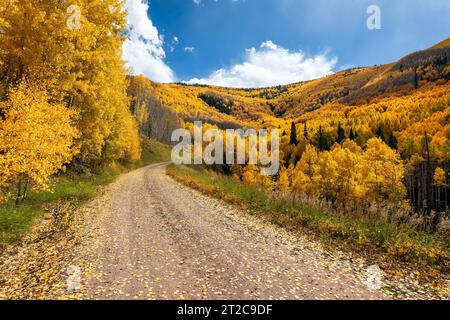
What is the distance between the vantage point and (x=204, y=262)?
796 cm

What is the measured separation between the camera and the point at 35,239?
9930mm

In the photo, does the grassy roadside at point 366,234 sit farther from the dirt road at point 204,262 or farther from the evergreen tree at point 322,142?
the evergreen tree at point 322,142

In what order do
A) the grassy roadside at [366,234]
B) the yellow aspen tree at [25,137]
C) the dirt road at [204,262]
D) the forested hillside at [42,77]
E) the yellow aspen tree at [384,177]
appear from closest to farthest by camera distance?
the dirt road at [204,262] < the grassy roadside at [366,234] < the yellow aspen tree at [25,137] < the forested hillside at [42,77] < the yellow aspen tree at [384,177]

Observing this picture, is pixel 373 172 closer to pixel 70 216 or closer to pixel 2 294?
pixel 70 216

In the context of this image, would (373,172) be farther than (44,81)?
Yes

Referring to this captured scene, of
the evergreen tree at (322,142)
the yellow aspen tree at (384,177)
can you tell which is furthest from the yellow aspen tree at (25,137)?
the evergreen tree at (322,142)

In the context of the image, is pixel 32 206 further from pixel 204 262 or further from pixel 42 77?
pixel 204 262

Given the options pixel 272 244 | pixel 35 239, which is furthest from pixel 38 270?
pixel 272 244

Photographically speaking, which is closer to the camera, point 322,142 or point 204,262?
point 204,262

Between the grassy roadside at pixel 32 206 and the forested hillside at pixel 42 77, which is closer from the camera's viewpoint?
the grassy roadside at pixel 32 206

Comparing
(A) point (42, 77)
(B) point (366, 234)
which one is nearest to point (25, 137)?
(A) point (42, 77)

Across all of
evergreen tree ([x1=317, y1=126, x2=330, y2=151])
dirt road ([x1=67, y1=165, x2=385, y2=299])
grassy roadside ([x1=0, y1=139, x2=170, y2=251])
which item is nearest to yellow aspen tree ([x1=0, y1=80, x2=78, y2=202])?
grassy roadside ([x1=0, y1=139, x2=170, y2=251])

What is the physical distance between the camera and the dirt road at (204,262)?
6230 mm

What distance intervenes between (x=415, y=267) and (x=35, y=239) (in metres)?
12.8
